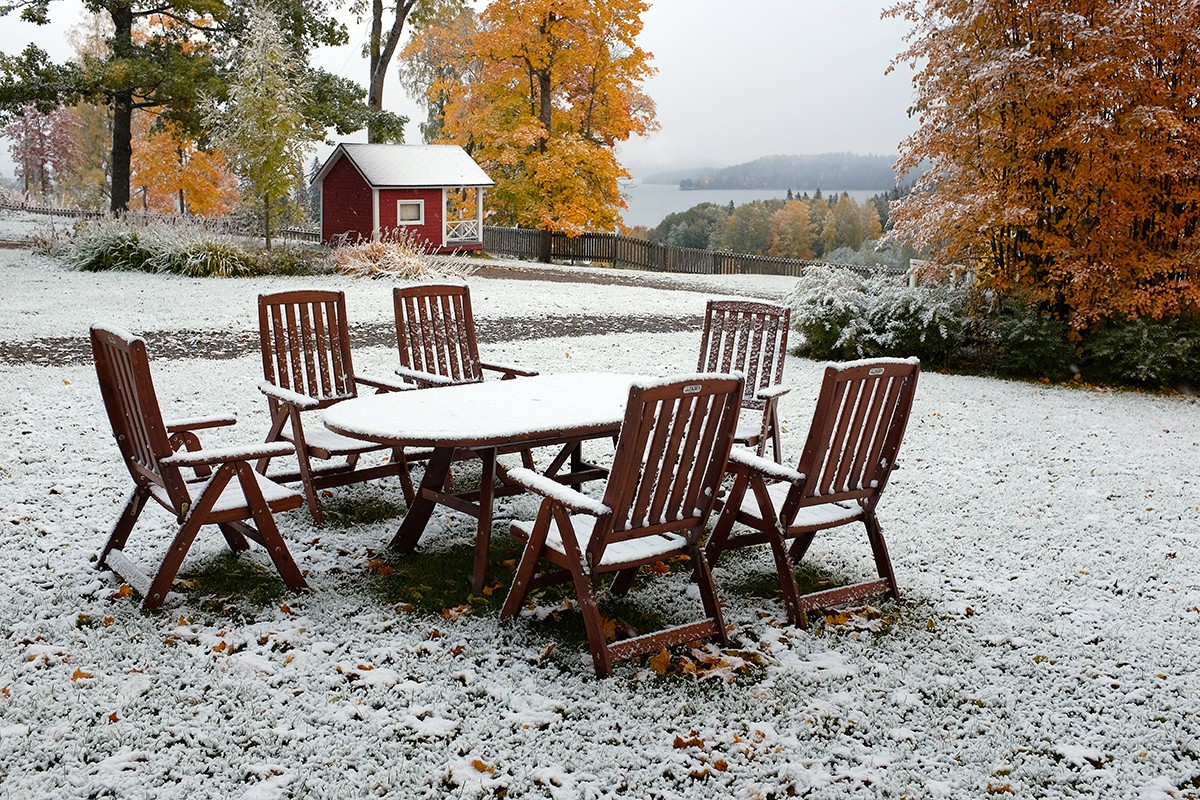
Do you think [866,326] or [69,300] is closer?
[866,326]

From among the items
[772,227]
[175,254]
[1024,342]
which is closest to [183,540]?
[1024,342]

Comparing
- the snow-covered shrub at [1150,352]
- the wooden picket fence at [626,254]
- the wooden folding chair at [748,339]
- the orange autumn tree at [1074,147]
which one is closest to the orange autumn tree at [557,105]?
the wooden picket fence at [626,254]

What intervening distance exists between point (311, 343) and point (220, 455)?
1986 mm

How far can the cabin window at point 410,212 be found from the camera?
83.1 feet

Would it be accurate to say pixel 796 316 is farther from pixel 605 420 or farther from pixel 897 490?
pixel 605 420

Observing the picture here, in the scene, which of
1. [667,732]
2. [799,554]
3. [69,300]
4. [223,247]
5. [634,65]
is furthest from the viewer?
[634,65]

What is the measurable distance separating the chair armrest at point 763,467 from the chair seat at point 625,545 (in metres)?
0.44

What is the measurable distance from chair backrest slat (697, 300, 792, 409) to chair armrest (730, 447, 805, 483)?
7.24 ft

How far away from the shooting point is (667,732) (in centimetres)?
323

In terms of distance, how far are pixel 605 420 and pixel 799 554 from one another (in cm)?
119

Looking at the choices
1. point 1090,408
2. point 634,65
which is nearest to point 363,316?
point 1090,408

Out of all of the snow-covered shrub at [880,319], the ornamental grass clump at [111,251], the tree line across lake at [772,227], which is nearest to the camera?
the snow-covered shrub at [880,319]

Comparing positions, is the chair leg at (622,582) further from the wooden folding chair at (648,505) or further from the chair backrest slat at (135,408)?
the chair backrest slat at (135,408)

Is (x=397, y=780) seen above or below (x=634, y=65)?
below
